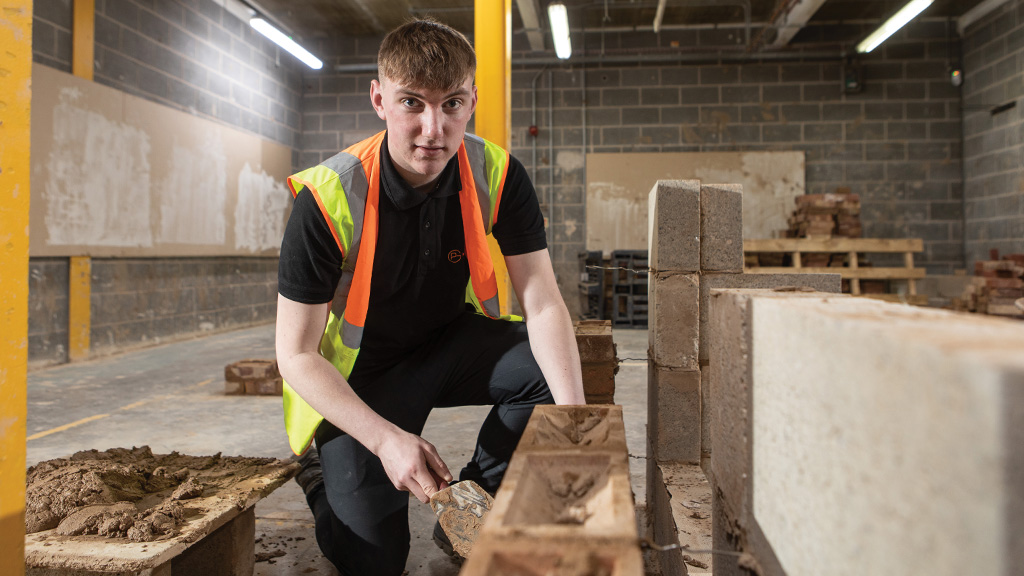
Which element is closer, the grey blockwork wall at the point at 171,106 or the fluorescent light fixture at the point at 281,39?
the grey blockwork wall at the point at 171,106

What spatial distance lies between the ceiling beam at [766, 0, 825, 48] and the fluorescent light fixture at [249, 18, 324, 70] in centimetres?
693

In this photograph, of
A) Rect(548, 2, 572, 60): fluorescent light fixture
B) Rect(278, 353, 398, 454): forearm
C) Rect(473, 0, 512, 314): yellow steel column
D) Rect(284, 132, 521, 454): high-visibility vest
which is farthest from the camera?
Rect(548, 2, 572, 60): fluorescent light fixture

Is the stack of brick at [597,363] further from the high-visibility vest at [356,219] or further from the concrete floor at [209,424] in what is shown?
the high-visibility vest at [356,219]

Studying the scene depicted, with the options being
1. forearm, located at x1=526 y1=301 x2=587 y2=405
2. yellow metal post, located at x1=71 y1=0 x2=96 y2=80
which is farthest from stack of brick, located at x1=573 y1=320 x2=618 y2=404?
yellow metal post, located at x1=71 y1=0 x2=96 y2=80

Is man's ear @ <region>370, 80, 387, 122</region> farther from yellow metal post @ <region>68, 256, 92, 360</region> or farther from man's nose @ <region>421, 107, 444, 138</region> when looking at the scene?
yellow metal post @ <region>68, 256, 92, 360</region>

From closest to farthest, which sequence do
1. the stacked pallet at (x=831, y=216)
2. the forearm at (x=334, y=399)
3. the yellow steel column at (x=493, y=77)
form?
1. the forearm at (x=334, y=399)
2. the yellow steel column at (x=493, y=77)
3. the stacked pallet at (x=831, y=216)

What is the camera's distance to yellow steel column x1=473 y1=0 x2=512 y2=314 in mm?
5461

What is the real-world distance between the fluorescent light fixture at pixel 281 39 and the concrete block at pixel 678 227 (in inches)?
290

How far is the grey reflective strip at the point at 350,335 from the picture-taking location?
2.20 meters

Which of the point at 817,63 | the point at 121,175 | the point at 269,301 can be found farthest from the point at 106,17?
the point at 817,63

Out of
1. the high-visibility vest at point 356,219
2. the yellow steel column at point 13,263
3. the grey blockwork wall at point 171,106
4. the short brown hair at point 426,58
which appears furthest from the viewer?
the grey blockwork wall at point 171,106

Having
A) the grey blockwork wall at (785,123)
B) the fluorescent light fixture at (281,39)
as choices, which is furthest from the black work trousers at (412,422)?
the grey blockwork wall at (785,123)

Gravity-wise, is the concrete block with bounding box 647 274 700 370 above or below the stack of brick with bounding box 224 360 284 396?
above

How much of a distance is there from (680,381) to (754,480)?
1441mm
